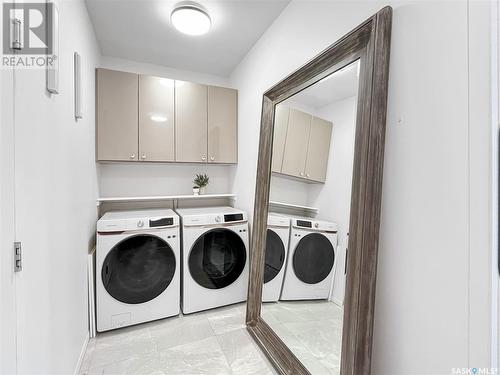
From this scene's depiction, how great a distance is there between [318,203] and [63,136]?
1.52 metres

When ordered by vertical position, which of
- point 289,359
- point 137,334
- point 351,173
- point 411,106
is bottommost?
point 137,334

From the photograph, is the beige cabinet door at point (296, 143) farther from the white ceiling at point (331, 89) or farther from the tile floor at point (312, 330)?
the tile floor at point (312, 330)

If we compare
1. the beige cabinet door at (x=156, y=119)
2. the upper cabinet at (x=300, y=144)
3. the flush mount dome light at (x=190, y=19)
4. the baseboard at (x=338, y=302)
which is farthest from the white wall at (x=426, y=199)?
the beige cabinet door at (x=156, y=119)

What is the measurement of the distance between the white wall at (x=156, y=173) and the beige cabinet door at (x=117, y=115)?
1.19 feet

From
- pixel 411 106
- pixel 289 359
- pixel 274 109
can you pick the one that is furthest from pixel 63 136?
pixel 289 359

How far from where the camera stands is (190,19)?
70.1 inches

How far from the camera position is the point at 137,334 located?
1.88 meters

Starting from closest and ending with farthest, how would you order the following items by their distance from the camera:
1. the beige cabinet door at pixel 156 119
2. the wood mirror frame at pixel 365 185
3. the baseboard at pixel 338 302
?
the wood mirror frame at pixel 365 185, the baseboard at pixel 338 302, the beige cabinet door at pixel 156 119

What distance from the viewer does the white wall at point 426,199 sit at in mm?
786

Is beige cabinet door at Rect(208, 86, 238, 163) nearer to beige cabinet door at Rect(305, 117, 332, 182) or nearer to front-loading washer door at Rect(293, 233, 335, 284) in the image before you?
beige cabinet door at Rect(305, 117, 332, 182)

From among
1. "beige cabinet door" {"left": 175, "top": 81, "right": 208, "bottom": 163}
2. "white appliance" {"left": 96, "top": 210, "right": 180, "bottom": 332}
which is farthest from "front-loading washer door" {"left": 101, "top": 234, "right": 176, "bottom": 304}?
"beige cabinet door" {"left": 175, "top": 81, "right": 208, "bottom": 163}

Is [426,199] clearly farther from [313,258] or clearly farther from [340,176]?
[313,258]

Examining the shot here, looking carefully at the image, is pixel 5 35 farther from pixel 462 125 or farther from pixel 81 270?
pixel 462 125

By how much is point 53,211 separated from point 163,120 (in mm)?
1550
